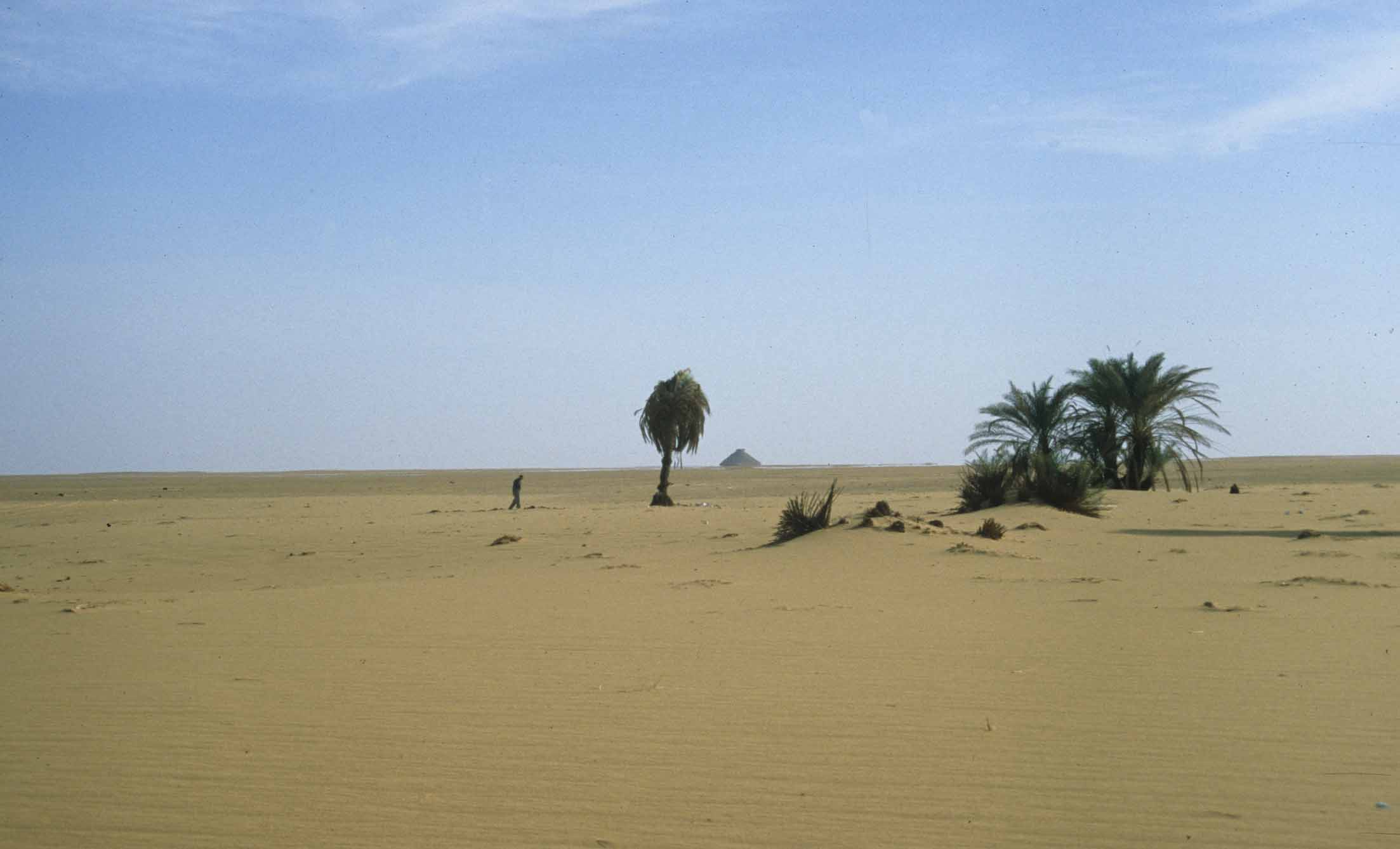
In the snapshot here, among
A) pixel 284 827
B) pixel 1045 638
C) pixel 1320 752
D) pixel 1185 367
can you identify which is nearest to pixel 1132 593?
pixel 1045 638

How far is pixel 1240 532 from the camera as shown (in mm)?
15180

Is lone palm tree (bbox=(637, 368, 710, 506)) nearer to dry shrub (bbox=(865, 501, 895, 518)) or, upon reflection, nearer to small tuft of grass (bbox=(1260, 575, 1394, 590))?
dry shrub (bbox=(865, 501, 895, 518))

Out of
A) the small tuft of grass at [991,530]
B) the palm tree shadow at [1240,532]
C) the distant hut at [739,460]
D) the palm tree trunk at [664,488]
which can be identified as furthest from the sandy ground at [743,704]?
the distant hut at [739,460]

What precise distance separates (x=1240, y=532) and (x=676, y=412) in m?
19.8

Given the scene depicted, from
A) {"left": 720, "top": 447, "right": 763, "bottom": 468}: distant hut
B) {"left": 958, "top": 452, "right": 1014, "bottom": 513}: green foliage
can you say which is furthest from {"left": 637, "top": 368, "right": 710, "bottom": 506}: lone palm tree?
{"left": 720, "top": 447, "right": 763, "bottom": 468}: distant hut

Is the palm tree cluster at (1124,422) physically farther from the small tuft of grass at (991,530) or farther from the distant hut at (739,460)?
the distant hut at (739,460)

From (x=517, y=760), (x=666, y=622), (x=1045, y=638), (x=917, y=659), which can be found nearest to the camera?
(x=517, y=760)

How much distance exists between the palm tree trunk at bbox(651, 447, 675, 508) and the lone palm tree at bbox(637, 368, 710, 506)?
0.21ft

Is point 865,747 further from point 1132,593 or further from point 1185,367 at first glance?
point 1185,367

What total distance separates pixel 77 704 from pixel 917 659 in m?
4.79

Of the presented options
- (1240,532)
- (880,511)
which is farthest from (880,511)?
(1240,532)

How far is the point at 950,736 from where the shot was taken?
16.9 feet

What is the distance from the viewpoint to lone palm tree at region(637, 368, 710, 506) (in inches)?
1307

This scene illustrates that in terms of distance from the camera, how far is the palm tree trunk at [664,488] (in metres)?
31.6
